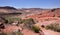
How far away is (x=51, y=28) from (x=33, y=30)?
5.43 meters

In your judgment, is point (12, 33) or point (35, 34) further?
point (35, 34)

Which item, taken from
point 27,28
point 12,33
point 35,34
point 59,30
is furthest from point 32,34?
point 59,30

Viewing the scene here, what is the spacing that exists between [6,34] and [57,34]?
721cm

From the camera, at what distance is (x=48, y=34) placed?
16531 millimetres

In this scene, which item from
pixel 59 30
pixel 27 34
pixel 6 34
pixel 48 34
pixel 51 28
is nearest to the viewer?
pixel 6 34

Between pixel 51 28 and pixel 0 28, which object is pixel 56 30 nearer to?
pixel 51 28

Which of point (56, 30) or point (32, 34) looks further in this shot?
point (56, 30)

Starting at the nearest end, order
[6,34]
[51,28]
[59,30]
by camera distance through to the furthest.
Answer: [6,34] → [59,30] → [51,28]

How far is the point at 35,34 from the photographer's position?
14234 mm

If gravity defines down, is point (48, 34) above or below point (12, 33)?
below

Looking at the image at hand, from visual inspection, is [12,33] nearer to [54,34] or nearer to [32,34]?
[32,34]

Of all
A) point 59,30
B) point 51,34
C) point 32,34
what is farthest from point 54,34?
point 32,34

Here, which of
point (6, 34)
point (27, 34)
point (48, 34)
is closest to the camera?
point (6, 34)

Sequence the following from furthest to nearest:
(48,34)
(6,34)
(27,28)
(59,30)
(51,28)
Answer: (51,28), (59,30), (48,34), (27,28), (6,34)
